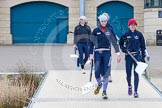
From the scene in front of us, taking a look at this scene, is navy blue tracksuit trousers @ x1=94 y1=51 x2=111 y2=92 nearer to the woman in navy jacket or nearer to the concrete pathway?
the woman in navy jacket

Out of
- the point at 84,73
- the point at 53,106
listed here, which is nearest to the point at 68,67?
the point at 84,73

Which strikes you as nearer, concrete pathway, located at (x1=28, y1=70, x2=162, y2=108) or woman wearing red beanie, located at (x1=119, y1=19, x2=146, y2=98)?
concrete pathway, located at (x1=28, y1=70, x2=162, y2=108)

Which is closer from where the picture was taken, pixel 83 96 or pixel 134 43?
pixel 134 43

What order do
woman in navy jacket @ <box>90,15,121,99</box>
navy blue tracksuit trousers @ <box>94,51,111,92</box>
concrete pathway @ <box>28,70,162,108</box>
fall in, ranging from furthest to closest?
1. navy blue tracksuit trousers @ <box>94,51,111,92</box>
2. woman in navy jacket @ <box>90,15,121,99</box>
3. concrete pathway @ <box>28,70,162,108</box>

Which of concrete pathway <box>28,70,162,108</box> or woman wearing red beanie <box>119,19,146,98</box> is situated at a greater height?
woman wearing red beanie <box>119,19,146,98</box>

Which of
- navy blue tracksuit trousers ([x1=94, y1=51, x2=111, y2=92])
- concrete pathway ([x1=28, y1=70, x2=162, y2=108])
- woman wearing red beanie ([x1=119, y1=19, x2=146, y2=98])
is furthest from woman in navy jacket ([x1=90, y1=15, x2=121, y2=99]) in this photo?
concrete pathway ([x1=28, y1=70, x2=162, y2=108])

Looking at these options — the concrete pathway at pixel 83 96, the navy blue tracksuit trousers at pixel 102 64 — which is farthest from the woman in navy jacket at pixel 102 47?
the concrete pathway at pixel 83 96

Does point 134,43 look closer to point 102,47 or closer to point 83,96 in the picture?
point 102,47

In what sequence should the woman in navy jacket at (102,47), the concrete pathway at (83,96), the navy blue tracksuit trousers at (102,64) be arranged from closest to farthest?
the concrete pathway at (83,96) < the woman in navy jacket at (102,47) < the navy blue tracksuit trousers at (102,64)

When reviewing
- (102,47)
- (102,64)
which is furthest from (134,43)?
(102,64)

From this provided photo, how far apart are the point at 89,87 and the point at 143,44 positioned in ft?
6.41

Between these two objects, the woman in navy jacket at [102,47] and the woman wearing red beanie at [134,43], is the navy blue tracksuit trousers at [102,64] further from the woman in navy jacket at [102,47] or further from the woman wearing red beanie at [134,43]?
the woman wearing red beanie at [134,43]

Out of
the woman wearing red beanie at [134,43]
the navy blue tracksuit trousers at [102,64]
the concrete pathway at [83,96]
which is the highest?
the woman wearing red beanie at [134,43]

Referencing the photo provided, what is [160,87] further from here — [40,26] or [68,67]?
[40,26]
